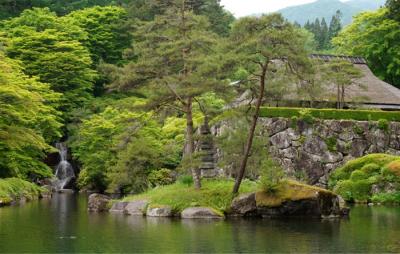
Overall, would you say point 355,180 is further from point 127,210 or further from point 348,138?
point 127,210

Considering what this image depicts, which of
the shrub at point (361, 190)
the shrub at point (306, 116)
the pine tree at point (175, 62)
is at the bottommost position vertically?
the shrub at point (361, 190)

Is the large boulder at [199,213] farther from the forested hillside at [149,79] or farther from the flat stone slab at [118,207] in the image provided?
the flat stone slab at [118,207]

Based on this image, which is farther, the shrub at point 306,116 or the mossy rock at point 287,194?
the shrub at point 306,116

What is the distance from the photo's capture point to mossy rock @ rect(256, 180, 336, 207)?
21344 mm

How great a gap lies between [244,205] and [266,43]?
5.77 meters

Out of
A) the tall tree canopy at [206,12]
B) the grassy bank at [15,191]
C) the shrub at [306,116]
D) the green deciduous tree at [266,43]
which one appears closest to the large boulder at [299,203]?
the green deciduous tree at [266,43]

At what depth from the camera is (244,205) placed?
21781 mm

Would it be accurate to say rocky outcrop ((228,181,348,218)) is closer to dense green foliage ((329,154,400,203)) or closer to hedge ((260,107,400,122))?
dense green foliage ((329,154,400,203))

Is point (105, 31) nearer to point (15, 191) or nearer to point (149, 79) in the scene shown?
point (15, 191)

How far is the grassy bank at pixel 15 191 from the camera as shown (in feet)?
89.1

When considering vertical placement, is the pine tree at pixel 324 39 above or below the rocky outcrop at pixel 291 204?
above

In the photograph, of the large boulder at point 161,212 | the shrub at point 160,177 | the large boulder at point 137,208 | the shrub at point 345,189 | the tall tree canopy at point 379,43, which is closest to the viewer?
the large boulder at point 161,212

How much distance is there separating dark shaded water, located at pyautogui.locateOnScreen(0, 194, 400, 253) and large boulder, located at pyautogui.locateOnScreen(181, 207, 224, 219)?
94cm

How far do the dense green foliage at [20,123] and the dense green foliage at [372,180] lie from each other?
582 inches
